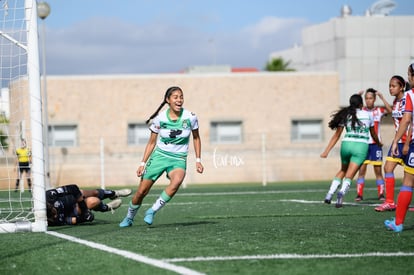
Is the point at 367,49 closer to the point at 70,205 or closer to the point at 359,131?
the point at 359,131

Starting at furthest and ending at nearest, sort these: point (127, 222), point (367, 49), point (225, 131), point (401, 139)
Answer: point (367, 49), point (225, 131), point (401, 139), point (127, 222)

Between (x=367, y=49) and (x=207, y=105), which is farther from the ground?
(x=367, y=49)

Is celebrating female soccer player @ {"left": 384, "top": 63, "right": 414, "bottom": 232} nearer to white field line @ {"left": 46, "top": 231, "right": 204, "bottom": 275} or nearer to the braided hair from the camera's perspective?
white field line @ {"left": 46, "top": 231, "right": 204, "bottom": 275}

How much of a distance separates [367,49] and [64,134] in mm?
16837

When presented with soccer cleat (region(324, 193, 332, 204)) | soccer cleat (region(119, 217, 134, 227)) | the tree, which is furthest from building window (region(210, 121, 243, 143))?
soccer cleat (region(119, 217, 134, 227))

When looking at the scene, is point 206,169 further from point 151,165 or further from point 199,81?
point 151,165

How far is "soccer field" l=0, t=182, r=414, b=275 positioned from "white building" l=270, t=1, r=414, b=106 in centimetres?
3203

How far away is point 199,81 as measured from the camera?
41.1m

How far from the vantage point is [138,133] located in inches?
1609

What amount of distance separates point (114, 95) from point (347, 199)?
80.2 feet

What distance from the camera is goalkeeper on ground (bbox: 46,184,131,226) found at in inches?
450

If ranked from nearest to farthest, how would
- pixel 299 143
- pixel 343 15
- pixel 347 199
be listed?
pixel 347 199
pixel 299 143
pixel 343 15

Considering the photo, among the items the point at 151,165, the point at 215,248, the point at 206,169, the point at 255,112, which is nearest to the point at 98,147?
the point at 206,169

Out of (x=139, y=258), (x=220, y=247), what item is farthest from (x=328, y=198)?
(x=139, y=258)
